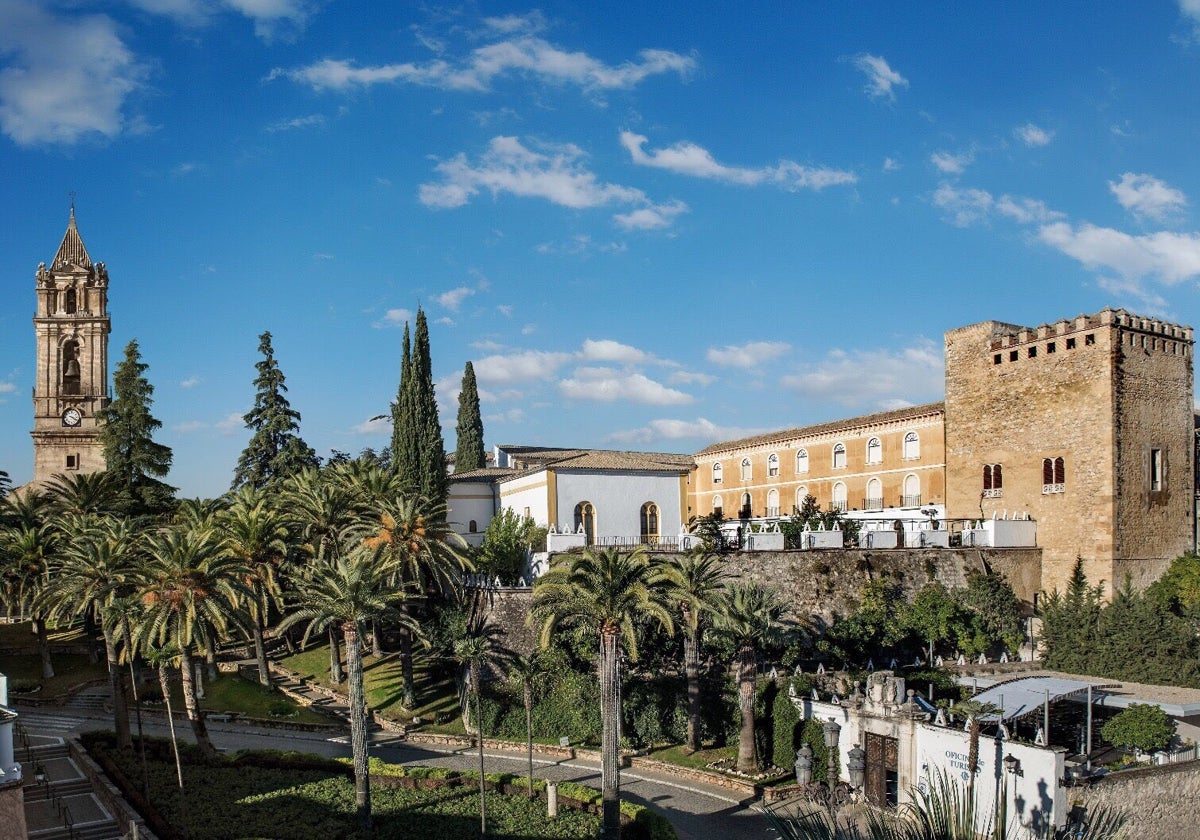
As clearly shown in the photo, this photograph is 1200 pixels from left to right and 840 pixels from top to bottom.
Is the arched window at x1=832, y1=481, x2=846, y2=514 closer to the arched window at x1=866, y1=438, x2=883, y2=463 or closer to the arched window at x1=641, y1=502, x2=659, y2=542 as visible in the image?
the arched window at x1=866, y1=438, x2=883, y2=463

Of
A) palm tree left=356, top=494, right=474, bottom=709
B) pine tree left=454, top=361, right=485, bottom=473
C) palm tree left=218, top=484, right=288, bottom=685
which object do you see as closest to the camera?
palm tree left=356, top=494, right=474, bottom=709

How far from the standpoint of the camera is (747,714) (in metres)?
28.7

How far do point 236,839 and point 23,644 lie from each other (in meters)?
29.0

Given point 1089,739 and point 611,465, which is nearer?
point 1089,739

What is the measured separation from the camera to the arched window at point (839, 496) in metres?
47.7

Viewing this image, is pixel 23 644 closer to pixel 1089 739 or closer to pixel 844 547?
pixel 844 547

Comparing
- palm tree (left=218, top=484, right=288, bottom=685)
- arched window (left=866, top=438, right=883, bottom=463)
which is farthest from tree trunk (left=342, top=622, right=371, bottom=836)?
arched window (left=866, top=438, right=883, bottom=463)

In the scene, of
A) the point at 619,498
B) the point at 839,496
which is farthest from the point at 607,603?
the point at 839,496

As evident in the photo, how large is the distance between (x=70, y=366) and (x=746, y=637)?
52.1m

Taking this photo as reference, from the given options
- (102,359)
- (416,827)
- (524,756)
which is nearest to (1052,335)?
(524,756)

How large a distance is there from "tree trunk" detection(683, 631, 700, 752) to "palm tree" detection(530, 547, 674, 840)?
5.22 meters

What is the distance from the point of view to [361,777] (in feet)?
78.3

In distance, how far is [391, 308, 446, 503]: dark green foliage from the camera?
145 ft

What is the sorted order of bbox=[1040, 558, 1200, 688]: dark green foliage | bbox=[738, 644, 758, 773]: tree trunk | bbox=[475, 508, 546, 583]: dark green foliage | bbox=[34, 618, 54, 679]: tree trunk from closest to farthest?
bbox=[738, 644, 758, 773]: tree trunk, bbox=[1040, 558, 1200, 688]: dark green foliage, bbox=[34, 618, 54, 679]: tree trunk, bbox=[475, 508, 546, 583]: dark green foliage
